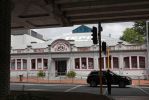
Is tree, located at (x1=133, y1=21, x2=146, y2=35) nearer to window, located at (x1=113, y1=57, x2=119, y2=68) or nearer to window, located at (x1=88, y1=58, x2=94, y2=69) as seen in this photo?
window, located at (x1=113, y1=57, x2=119, y2=68)

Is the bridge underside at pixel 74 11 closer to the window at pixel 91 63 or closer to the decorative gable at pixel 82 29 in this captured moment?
A: the decorative gable at pixel 82 29

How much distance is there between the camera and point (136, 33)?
280ft

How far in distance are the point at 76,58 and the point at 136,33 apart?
29311 millimetres

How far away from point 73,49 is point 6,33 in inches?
1731

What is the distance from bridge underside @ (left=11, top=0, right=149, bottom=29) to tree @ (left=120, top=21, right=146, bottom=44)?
4504 centimetres

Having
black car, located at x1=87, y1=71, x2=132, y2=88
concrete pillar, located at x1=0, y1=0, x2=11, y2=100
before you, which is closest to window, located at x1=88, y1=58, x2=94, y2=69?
black car, located at x1=87, y1=71, x2=132, y2=88

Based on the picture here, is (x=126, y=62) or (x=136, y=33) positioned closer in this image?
(x=126, y=62)

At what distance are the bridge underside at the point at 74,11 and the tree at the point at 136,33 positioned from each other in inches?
1773

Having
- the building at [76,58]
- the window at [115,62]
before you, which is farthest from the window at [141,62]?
the window at [115,62]

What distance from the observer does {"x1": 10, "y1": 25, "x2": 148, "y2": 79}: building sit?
57.3 meters

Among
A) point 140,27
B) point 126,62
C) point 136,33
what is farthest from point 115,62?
point 136,33

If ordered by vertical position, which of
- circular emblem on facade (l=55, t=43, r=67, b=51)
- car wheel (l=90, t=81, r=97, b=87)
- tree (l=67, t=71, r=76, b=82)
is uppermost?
circular emblem on facade (l=55, t=43, r=67, b=51)

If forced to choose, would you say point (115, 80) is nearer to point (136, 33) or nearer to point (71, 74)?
point (71, 74)

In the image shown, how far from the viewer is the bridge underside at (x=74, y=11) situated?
82.3ft
